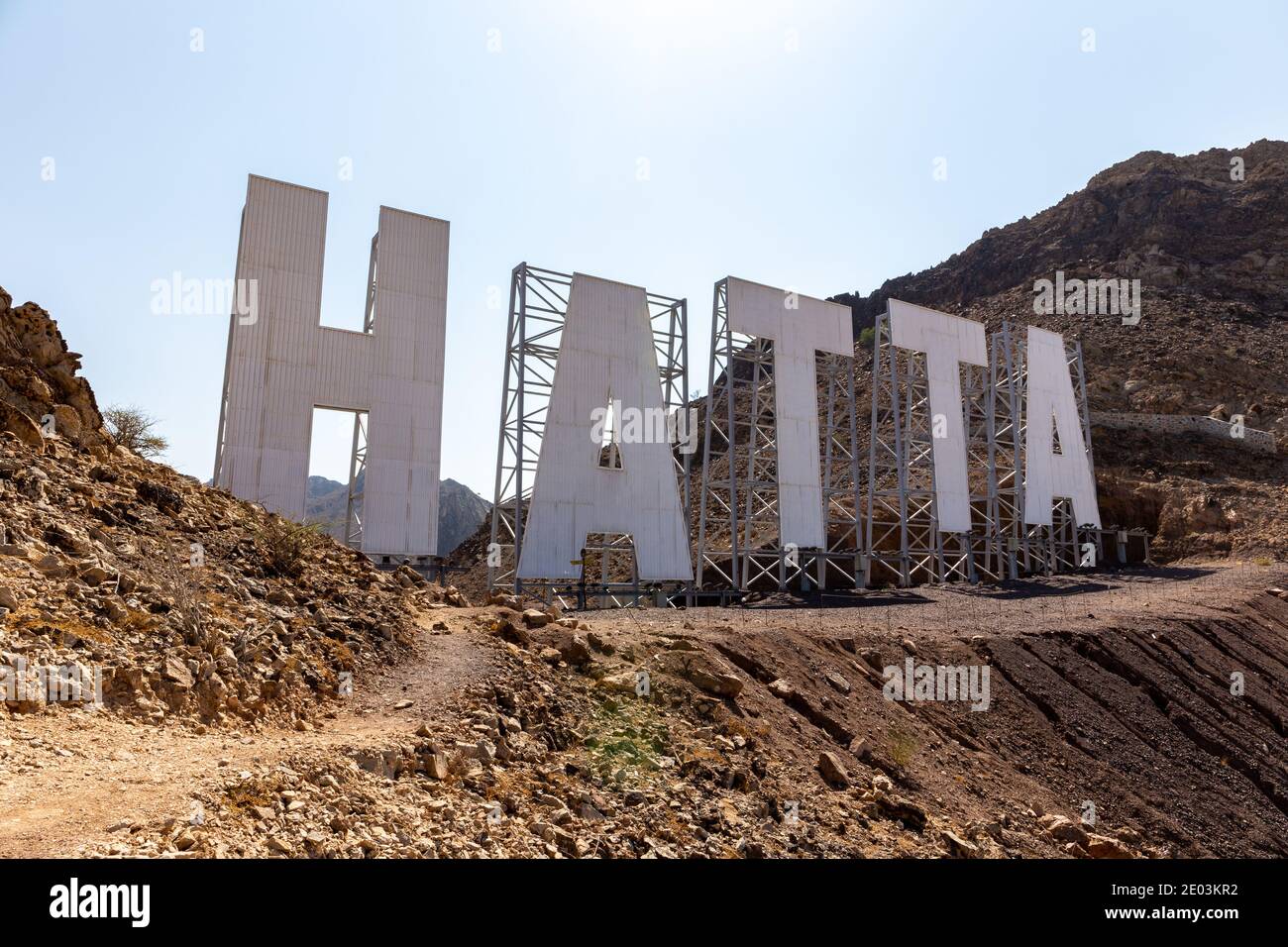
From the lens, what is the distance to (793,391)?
28.7 metres

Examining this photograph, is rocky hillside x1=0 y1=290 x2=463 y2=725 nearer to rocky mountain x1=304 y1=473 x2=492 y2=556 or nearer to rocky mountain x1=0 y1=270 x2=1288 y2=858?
rocky mountain x1=0 y1=270 x2=1288 y2=858

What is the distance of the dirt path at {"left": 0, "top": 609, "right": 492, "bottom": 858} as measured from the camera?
4.80 m

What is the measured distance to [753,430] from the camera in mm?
27734

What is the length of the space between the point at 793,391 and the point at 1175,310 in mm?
47235

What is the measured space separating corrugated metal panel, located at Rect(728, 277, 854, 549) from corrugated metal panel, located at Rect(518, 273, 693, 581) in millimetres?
4343

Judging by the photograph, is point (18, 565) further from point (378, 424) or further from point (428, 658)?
point (378, 424)

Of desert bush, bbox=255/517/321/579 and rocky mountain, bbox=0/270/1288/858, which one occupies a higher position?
desert bush, bbox=255/517/321/579

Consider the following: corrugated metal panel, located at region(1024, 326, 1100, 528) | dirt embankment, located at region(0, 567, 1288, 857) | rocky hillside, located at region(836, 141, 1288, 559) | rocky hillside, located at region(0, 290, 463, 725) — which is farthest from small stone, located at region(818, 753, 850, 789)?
rocky hillside, located at region(836, 141, 1288, 559)

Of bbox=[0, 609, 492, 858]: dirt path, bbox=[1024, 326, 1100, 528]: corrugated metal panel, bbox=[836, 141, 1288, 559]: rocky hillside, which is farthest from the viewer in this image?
bbox=[836, 141, 1288, 559]: rocky hillside

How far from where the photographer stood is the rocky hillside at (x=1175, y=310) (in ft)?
141

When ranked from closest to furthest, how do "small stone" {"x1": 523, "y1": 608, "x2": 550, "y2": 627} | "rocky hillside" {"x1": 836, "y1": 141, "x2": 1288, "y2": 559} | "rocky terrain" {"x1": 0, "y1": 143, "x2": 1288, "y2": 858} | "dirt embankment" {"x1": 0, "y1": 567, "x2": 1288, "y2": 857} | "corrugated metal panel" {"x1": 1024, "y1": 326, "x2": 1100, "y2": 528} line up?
"dirt embankment" {"x1": 0, "y1": 567, "x2": 1288, "y2": 857}, "rocky terrain" {"x1": 0, "y1": 143, "x2": 1288, "y2": 858}, "small stone" {"x1": 523, "y1": 608, "x2": 550, "y2": 627}, "corrugated metal panel" {"x1": 1024, "y1": 326, "x2": 1100, "y2": 528}, "rocky hillside" {"x1": 836, "y1": 141, "x2": 1288, "y2": 559}

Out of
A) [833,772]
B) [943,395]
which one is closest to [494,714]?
[833,772]
